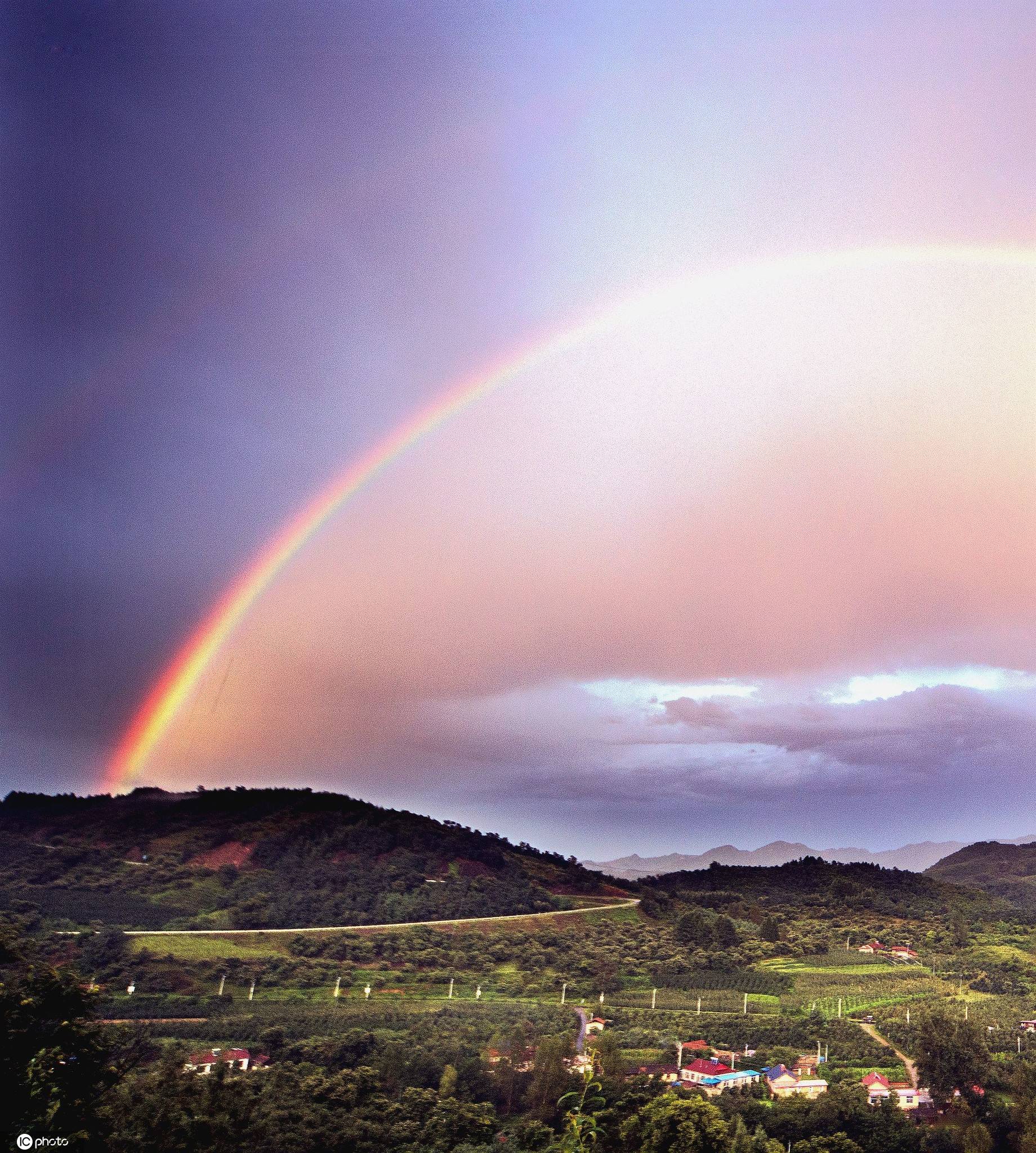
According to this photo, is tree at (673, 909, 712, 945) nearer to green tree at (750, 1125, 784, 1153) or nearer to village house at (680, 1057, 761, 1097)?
village house at (680, 1057, 761, 1097)

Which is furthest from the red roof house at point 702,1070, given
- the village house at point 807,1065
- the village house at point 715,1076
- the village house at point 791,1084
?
the village house at point 807,1065

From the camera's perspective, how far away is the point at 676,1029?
1186 inches

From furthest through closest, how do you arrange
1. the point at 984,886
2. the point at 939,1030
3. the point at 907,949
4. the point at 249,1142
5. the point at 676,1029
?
the point at 984,886 < the point at 907,949 < the point at 676,1029 < the point at 939,1030 < the point at 249,1142

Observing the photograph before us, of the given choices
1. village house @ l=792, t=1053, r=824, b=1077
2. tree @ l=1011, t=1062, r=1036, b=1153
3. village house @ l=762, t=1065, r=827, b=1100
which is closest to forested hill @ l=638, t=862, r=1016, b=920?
village house @ l=792, t=1053, r=824, b=1077

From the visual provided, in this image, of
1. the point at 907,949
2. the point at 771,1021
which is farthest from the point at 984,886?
the point at 771,1021

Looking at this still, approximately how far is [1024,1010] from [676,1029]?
48.9 feet

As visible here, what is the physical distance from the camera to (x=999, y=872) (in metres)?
70.4

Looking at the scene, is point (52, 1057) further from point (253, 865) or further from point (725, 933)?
point (725, 933)

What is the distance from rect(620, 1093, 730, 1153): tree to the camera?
59.1 ft

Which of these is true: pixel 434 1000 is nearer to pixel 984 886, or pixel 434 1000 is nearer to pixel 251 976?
pixel 251 976

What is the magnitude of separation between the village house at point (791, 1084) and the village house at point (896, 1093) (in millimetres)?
1234

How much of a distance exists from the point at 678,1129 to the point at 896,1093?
979cm

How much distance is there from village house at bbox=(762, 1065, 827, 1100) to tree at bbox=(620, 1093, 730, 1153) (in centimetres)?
568

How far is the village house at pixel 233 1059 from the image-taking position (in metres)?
22.8
